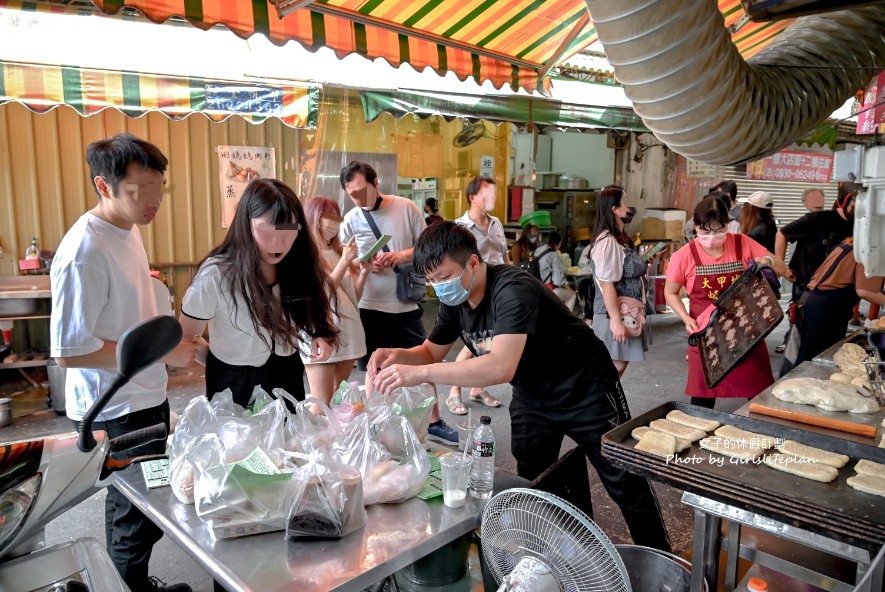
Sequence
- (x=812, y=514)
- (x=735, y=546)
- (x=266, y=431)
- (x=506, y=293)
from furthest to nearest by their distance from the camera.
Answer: (x=506, y=293) < (x=735, y=546) < (x=266, y=431) < (x=812, y=514)

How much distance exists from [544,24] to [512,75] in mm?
431

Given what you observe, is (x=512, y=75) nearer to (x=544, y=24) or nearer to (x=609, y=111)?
(x=544, y=24)

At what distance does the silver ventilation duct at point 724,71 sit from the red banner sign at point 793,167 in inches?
379

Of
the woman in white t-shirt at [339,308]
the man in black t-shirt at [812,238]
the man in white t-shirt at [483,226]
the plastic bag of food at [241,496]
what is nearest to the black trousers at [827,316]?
the man in black t-shirt at [812,238]

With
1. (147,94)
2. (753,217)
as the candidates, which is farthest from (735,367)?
(147,94)

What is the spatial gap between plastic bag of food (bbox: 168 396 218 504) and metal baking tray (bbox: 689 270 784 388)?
2.70 meters

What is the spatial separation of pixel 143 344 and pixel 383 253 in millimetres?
2686

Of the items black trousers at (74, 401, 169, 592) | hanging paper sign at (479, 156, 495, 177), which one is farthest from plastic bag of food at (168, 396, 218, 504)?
hanging paper sign at (479, 156, 495, 177)

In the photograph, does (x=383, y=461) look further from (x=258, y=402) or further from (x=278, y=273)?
(x=278, y=273)

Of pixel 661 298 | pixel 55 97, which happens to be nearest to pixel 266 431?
pixel 55 97

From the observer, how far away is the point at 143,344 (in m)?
1.19

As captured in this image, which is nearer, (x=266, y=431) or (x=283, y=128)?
(x=266, y=431)

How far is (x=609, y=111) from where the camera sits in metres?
7.24

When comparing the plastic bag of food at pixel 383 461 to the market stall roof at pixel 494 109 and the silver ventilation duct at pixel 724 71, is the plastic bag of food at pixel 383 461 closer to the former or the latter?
the silver ventilation duct at pixel 724 71
